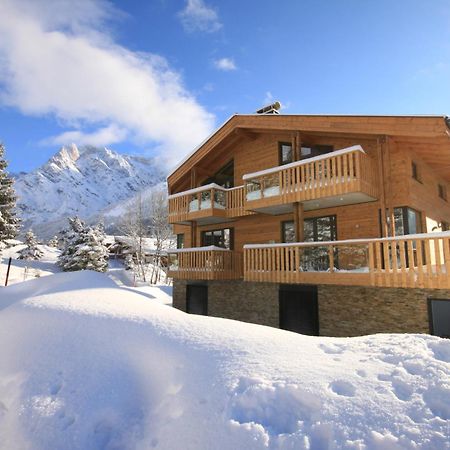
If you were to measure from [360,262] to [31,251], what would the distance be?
190 feet

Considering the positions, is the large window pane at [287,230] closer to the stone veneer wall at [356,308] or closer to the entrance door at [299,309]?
the stone veneer wall at [356,308]

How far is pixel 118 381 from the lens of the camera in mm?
3934

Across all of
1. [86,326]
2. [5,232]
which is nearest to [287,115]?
[86,326]

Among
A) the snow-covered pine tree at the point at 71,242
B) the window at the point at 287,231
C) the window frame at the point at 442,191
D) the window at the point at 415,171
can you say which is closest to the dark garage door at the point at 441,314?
the window at the point at 415,171

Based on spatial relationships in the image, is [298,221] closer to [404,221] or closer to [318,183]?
[318,183]

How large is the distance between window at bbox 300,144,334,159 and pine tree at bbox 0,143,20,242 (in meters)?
25.0

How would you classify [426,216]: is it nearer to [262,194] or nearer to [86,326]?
[262,194]

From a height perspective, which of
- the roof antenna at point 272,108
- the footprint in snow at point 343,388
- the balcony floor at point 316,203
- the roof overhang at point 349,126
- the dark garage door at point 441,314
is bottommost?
the dark garage door at point 441,314

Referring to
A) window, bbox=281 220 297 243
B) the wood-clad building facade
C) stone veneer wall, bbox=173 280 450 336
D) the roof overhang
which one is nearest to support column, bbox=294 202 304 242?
the wood-clad building facade

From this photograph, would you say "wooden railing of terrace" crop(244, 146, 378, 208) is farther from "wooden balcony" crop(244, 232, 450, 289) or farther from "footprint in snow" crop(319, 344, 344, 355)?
"footprint in snow" crop(319, 344, 344, 355)

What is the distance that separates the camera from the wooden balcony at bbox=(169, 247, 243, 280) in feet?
48.3

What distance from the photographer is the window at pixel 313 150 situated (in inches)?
531

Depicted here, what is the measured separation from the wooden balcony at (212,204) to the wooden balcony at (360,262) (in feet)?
10.8

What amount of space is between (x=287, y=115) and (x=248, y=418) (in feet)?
39.4
